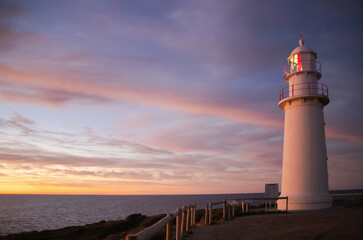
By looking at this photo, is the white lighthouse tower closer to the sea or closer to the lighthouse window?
the lighthouse window

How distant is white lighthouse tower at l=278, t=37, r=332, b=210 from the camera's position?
1847 centimetres

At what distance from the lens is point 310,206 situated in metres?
18.1

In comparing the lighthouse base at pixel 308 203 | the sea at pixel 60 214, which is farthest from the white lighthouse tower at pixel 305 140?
the sea at pixel 60 214

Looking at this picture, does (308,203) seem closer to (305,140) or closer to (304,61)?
(305,140)

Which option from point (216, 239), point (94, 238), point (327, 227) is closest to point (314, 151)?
point (327, 227)

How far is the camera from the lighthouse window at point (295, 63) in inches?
808

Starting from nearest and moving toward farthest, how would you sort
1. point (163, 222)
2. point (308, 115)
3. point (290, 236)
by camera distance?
point (163, 222), point (290, 236), point (308, 115)

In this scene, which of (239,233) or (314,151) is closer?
(239,233)

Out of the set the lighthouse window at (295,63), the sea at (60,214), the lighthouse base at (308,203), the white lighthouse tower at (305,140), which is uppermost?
the lighthouse window at (295,63)

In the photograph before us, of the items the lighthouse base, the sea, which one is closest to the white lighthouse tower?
the lighthouse base

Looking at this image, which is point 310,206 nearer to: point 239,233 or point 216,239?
point 239,233

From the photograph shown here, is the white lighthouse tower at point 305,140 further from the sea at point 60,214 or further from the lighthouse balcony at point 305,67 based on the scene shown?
the sea at point 60,214

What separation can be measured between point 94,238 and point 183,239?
1537 centimetres

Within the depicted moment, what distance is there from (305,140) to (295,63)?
569 centimetres
